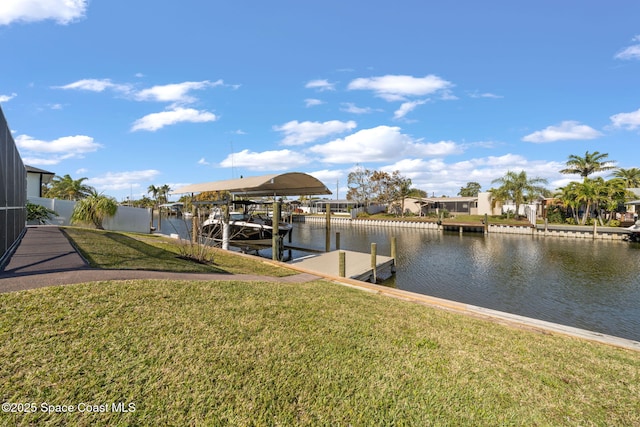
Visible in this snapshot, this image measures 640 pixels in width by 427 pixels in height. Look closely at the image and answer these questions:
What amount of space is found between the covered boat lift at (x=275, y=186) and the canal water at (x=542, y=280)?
146 inches

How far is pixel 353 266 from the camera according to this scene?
1215 centimetres

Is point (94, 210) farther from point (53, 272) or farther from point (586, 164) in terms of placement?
point (586, 164)

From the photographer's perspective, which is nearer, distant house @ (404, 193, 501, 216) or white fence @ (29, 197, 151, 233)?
white fence @ (29, 197, 151, 233)

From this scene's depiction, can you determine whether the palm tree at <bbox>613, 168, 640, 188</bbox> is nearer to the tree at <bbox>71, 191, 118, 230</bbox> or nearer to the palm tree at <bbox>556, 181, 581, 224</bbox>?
the palm tree at <bbox>556, 181, 581, 224</bbox>

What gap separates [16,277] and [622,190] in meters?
43.5

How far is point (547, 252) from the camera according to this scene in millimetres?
20719

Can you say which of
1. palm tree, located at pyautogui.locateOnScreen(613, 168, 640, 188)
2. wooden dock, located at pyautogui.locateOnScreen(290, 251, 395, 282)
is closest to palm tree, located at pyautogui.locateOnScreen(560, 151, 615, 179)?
palm tree, located at pyautogui.locateOnScreen(613, 168, 640, 188)

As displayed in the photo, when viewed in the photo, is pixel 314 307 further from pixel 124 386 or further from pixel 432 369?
pixel 124 386

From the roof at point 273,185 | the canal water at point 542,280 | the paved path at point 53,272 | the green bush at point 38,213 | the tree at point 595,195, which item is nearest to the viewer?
the paved path at point 53,272

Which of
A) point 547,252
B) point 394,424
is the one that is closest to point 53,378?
point 394,424

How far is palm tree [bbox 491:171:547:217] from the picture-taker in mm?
39375

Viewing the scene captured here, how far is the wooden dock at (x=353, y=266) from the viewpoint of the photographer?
10916mm

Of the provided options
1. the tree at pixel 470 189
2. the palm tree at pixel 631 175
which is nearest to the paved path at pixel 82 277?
the palm tree at pixel 631 175

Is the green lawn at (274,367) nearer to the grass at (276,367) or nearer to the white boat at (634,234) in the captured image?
the grass at (276,367)
